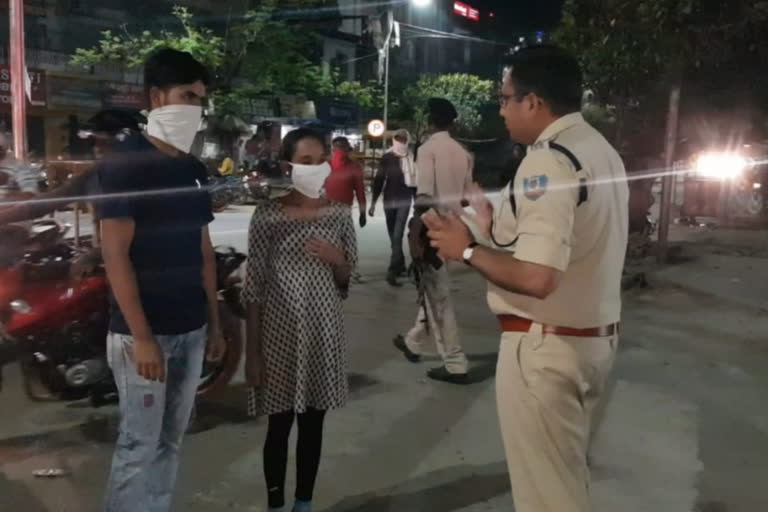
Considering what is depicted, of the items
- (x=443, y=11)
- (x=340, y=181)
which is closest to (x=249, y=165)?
(x=340, y=181)

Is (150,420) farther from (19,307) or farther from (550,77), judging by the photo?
(19,307)

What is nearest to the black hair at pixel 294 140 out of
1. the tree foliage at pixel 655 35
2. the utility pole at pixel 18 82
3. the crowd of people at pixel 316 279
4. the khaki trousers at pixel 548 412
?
the crowd of people at pixel 316 279

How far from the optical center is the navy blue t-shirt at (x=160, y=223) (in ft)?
8.54

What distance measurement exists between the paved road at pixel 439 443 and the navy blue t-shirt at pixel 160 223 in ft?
4.46

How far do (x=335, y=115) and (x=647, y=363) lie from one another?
105ft

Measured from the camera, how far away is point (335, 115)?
37.0 meters

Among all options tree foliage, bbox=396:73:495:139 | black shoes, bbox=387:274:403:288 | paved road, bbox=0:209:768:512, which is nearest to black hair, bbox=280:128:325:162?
paved road, bbox=0:209:768:512

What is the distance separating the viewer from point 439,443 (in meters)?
4.55

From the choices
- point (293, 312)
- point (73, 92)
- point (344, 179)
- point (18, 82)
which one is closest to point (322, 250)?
point (293, 312)

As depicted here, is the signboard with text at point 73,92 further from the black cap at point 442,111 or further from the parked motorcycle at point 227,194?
the black cap at point 442,111

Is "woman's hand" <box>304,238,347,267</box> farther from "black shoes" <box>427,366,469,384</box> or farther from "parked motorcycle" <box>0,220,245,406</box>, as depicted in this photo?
"black shoes" <box>427,366,469,384</box>

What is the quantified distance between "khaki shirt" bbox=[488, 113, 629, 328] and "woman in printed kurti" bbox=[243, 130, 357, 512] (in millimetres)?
1071

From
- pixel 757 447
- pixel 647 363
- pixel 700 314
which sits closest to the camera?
pixel 757 447

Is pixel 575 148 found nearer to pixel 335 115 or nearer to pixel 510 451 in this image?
pixel 510 451
